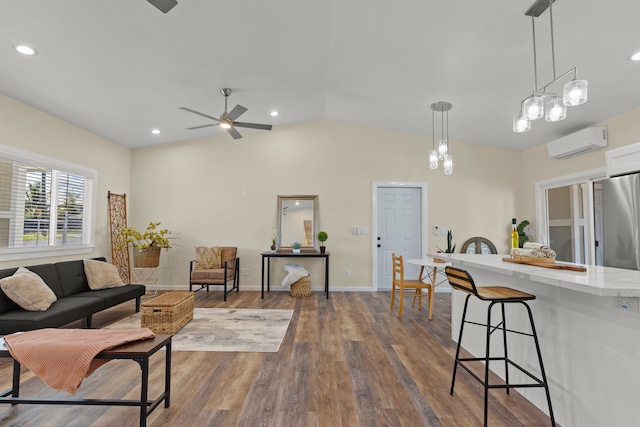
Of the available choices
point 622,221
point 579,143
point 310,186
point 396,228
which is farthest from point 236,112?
point 579,143

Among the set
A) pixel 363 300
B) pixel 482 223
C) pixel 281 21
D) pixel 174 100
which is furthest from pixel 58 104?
pixel 482 223

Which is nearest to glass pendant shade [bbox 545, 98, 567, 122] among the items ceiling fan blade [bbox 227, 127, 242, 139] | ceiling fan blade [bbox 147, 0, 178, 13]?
ceiling fan blade [bbox 147, 0, 178, 13]

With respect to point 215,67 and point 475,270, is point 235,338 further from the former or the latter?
point 215,67

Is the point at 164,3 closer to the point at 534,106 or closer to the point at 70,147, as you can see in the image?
the point at 534,106

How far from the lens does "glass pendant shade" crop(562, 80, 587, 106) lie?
1.88m

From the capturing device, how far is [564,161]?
4.80 meters

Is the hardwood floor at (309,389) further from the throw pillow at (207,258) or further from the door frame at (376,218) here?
the throw pillow at (207,258)

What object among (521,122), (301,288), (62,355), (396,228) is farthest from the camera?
(396,228)

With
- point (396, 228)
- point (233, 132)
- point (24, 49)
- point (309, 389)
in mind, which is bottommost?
point (309, 389)

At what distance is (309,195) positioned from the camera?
596 centimetres

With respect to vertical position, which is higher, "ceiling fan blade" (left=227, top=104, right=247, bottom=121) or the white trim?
"ceiling fan blade" (left=227, top=104, right=247, bottom=121)

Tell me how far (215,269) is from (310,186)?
2.22 metres

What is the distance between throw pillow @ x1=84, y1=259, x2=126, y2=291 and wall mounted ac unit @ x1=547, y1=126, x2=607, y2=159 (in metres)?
6.39

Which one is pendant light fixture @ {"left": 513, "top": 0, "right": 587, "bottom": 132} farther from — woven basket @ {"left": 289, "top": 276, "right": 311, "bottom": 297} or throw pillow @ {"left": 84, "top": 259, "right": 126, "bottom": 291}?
throw pillow @ {"left": 84, "top": 259, "right": 126, "bottom": 291}
